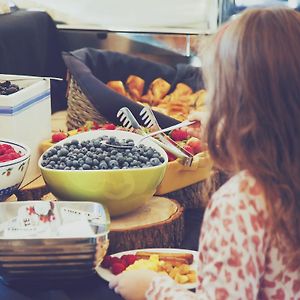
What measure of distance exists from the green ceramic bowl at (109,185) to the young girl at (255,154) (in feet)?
1.39

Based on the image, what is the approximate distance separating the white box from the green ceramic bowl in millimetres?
199

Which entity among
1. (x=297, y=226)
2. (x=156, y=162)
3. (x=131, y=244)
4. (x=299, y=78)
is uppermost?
(x=299, y=78)

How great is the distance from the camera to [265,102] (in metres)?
0.84

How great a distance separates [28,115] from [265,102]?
806mm

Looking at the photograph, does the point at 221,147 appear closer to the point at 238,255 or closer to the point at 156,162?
the point at 238,255

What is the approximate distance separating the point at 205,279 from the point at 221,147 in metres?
0.18

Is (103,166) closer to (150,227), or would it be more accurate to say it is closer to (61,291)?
(150,227)

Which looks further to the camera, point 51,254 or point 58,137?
point 58,137

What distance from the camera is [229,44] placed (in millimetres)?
851

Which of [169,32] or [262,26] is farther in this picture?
[169,32]

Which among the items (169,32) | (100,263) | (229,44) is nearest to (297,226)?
(229,44)

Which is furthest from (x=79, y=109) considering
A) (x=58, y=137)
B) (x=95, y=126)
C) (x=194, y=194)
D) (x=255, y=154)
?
(x=255, y=154)

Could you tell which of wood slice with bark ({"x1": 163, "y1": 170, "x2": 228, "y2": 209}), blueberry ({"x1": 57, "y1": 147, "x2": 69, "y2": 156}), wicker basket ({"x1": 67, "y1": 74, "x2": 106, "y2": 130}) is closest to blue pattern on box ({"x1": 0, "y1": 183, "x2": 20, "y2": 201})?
blueberry ({"x1": 57, "y1": 147, "x2": 69, "y2": 156})

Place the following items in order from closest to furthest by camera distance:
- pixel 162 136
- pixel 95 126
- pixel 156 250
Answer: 1. pixel 156 250
2. pixel 162 136
3. pixel 95 126
